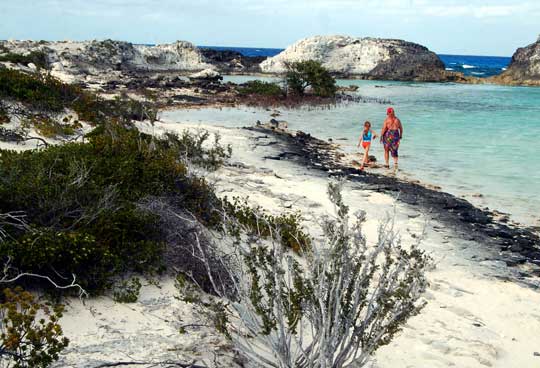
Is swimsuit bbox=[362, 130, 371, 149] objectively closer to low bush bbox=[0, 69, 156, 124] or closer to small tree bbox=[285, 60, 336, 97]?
low bush bbox=[0, 69, 156, 124]

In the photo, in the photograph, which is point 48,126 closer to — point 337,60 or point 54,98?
point 54,98

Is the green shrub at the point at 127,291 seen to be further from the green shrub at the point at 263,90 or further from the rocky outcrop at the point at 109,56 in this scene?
the rocky outcrop at the point at 109,56

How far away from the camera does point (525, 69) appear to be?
5503 cm

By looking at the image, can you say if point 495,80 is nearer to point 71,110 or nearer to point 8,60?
point 8,60

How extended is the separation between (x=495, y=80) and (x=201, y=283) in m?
58.3

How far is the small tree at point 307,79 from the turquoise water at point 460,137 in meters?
2.02

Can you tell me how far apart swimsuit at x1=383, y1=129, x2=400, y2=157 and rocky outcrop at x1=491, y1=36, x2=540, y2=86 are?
154 feet

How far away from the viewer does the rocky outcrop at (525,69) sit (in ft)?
177

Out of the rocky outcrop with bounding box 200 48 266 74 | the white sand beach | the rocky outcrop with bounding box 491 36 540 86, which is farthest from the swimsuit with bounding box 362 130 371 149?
the rocky outcrop with bounding box 491 36 540 86

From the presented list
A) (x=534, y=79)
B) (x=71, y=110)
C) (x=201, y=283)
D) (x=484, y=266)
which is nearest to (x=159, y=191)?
(x=201, y=283)

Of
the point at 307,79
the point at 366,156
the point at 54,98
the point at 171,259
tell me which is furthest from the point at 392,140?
the point at 307,79

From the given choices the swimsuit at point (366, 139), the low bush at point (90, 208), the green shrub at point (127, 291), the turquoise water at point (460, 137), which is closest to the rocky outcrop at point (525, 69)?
the turquoise water at point (460, 137)

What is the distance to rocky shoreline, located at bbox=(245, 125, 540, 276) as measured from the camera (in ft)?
27.2

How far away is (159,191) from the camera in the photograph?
6559mm
